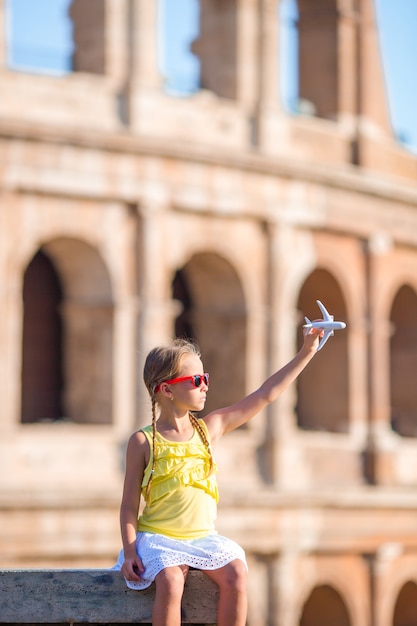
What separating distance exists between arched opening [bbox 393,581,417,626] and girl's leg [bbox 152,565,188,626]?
49.9 ft

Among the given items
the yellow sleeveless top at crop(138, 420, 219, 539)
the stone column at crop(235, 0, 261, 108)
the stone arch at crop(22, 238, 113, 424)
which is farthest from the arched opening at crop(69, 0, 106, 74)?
the yellow sleeveless top at crop(138, 420, 219, 539)

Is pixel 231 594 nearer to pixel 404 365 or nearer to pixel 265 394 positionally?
pixel 265 394

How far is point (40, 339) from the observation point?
18672mm

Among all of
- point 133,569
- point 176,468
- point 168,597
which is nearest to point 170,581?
point 168,597

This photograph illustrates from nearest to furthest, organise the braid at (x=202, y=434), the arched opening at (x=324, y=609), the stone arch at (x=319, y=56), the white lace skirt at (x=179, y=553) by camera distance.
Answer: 1. the white lace skirt at (x=179, y=553)
2. the braid at (x=202, y=434)
3. the arched opening at (x=324, y=609)
4. the stone arch at (x=319, y=56)

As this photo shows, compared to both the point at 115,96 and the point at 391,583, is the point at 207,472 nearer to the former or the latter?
the point at 115,96

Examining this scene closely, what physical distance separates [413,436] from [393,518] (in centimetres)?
217

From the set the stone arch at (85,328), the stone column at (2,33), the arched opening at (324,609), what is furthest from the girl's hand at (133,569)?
the arched opening at (324,609)

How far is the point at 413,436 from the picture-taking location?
2186 centimetres

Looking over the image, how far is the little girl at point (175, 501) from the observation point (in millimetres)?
6254

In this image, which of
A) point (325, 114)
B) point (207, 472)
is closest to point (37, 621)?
point (207, 472)

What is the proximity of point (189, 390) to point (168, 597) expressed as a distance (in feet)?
2.66

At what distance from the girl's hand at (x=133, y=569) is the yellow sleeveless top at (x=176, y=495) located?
0.16 meters

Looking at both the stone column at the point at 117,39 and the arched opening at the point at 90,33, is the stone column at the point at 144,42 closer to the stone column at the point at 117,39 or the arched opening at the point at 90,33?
the stone column at the point at 117,39
